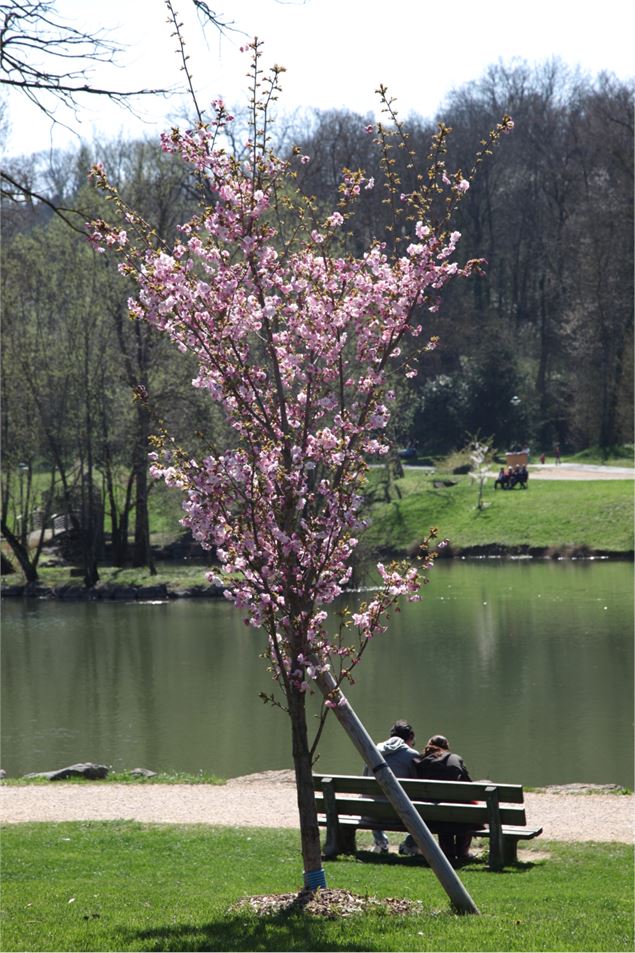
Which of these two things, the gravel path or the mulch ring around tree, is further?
the gravel path

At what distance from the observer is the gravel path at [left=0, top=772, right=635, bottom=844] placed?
11.4 meters

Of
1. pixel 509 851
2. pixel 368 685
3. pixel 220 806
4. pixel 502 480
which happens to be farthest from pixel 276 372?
pixel 502 480

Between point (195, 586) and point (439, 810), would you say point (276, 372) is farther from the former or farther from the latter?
point (195, 586)

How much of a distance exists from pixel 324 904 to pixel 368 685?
1302 centimetres

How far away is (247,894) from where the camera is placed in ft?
26.2

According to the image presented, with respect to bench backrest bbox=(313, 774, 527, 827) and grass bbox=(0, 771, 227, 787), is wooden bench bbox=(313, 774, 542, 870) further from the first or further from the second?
grass bbox=(0, 771, 227, 787)

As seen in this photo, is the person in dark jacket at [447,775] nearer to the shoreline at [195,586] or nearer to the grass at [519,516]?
the shoreline at [195,586]

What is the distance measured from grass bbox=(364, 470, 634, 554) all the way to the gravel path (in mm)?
23062

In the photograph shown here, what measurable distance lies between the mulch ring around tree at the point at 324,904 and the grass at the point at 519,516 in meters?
28.8

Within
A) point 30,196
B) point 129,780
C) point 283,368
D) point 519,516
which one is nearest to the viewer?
point 283,368

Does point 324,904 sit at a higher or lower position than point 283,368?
lower

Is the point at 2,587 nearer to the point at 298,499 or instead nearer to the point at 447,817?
the point at 447,817

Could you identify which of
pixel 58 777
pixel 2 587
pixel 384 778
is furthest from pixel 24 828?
pixel 2 587

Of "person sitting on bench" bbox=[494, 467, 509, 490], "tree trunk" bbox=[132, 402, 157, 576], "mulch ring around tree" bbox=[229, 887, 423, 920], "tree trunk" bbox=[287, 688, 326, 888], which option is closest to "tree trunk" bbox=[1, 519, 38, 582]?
"tree trunk" bbox=[132, 402, 157, 576]
